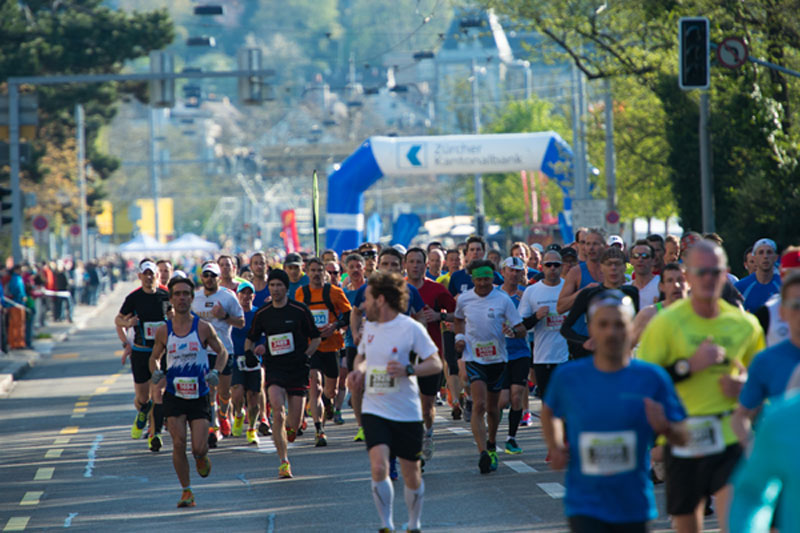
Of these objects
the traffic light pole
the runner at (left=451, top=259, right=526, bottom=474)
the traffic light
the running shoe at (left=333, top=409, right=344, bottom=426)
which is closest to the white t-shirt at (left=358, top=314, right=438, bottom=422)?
the runner at (left=451, top=259, right=526, bottom=474)

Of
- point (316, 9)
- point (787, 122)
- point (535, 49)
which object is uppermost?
point (316, 9)

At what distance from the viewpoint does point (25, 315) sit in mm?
29719

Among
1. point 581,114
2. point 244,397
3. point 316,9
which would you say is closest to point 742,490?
point 244,397

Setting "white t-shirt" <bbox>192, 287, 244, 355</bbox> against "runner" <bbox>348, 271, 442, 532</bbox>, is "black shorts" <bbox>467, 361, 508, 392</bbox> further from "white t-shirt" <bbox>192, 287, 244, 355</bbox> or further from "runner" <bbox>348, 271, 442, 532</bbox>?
"runner" <bbox>348, 271, 442, 532</bbox>

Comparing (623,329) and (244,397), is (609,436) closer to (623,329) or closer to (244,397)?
(623,329)

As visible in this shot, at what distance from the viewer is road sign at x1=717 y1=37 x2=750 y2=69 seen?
Answer: 65.2 ft

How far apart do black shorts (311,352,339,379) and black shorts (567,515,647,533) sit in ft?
29.7

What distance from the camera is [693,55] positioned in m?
19.6

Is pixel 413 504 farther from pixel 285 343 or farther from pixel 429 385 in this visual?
pixel 285 343

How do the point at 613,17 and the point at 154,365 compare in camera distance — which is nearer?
the point at 154,365

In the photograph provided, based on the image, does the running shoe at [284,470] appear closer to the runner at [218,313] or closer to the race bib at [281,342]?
the race bib at [281,342]

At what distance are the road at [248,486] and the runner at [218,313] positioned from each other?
51cm

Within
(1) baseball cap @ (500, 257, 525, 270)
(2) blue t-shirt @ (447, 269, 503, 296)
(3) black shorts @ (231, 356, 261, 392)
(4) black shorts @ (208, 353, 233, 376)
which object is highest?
(1) baseball cap @ (500, 257, 525, 270)

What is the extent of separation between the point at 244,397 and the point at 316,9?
159215 millimetres
